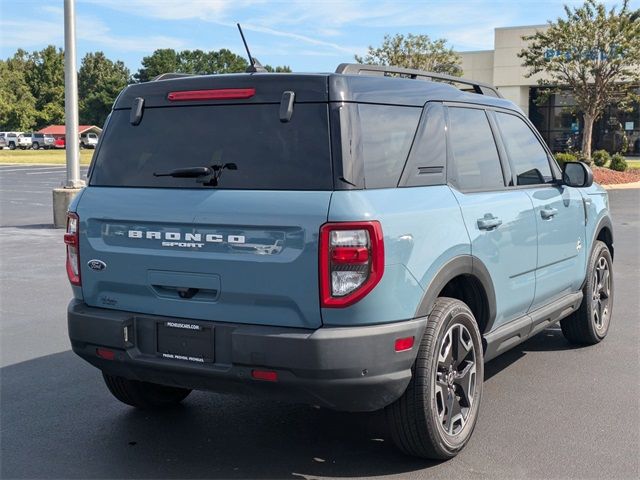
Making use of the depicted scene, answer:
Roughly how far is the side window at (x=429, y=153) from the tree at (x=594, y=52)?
26417 millimetres

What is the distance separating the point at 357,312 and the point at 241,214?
2.29ft

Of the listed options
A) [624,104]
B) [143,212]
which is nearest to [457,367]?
[143,212]

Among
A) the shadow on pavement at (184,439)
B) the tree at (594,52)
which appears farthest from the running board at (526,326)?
the tree at (594,52)

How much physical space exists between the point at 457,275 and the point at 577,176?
202 cm

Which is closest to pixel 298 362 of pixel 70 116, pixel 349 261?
pixel 349 261

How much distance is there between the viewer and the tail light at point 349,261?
11.3ft

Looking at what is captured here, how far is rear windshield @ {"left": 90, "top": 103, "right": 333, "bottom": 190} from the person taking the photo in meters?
3.65

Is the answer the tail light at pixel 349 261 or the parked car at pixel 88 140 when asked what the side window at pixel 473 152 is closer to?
the tail light at pixel 349 261

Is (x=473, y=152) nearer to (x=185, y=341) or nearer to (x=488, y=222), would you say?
(x=488, y=222)

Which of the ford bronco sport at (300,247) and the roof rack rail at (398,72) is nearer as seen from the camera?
the ford bronco sport at (300,247)

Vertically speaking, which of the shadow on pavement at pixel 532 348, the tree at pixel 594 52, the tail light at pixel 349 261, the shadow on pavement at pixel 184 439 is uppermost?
the tree at pixel 594 52

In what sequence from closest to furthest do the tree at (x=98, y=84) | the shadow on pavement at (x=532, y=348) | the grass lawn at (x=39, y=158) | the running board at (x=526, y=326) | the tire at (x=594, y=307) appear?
1. the running board at (x=526, y=326)
2. the shadow on pavement at (x=532, y=348)
3. the tire at (x=594, y=307)
4. the grass lawn at (x=39, y=158)
5. the tree at (x=98, y=84)

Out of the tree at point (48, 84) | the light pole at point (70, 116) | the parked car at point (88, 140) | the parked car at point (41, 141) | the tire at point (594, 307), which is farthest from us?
the tree at point (48, 84)

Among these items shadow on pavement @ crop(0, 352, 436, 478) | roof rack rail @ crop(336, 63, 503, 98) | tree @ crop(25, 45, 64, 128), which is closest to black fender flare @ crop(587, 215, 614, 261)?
roof rack rail @ crop(336, 63, 503, 98)
